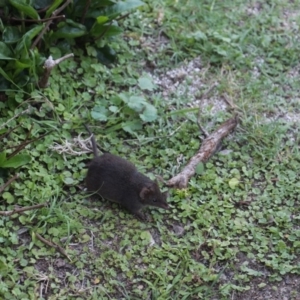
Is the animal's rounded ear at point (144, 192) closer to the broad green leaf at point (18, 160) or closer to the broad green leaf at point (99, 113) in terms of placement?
the broad green leaf at point (18, 160)

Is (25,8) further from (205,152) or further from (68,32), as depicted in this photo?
(205,152)

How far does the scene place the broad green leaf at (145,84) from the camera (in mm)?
5543

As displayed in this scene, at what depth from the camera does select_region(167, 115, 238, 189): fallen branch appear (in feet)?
15.7

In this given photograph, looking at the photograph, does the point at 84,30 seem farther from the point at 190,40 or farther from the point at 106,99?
the point at 190,40

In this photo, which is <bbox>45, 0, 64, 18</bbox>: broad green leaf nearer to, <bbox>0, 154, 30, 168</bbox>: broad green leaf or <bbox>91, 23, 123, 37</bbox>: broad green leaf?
Answer: <bbox>91, 23, 123, 37</bbox>: broad green leaf

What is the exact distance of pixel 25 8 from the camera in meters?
4.91

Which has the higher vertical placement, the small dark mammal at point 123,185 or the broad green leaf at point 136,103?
the broad green leaf at point 136,103

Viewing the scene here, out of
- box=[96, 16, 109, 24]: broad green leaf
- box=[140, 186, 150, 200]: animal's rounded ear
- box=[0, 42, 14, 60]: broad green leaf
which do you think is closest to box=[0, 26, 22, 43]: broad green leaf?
box=[0, 42, 14, 60]: broad green leaf

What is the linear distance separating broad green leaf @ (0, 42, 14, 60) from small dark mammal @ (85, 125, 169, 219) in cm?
106

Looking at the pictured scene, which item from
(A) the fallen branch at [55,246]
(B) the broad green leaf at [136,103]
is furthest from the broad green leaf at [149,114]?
(A) the fallen branch at [55,246]

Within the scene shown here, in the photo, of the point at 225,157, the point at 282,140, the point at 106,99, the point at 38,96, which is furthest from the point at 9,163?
the point at 282,140

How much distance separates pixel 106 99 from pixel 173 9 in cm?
158

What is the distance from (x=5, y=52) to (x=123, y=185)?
4.59 ft

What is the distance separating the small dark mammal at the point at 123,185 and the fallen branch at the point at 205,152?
8.2 inches
